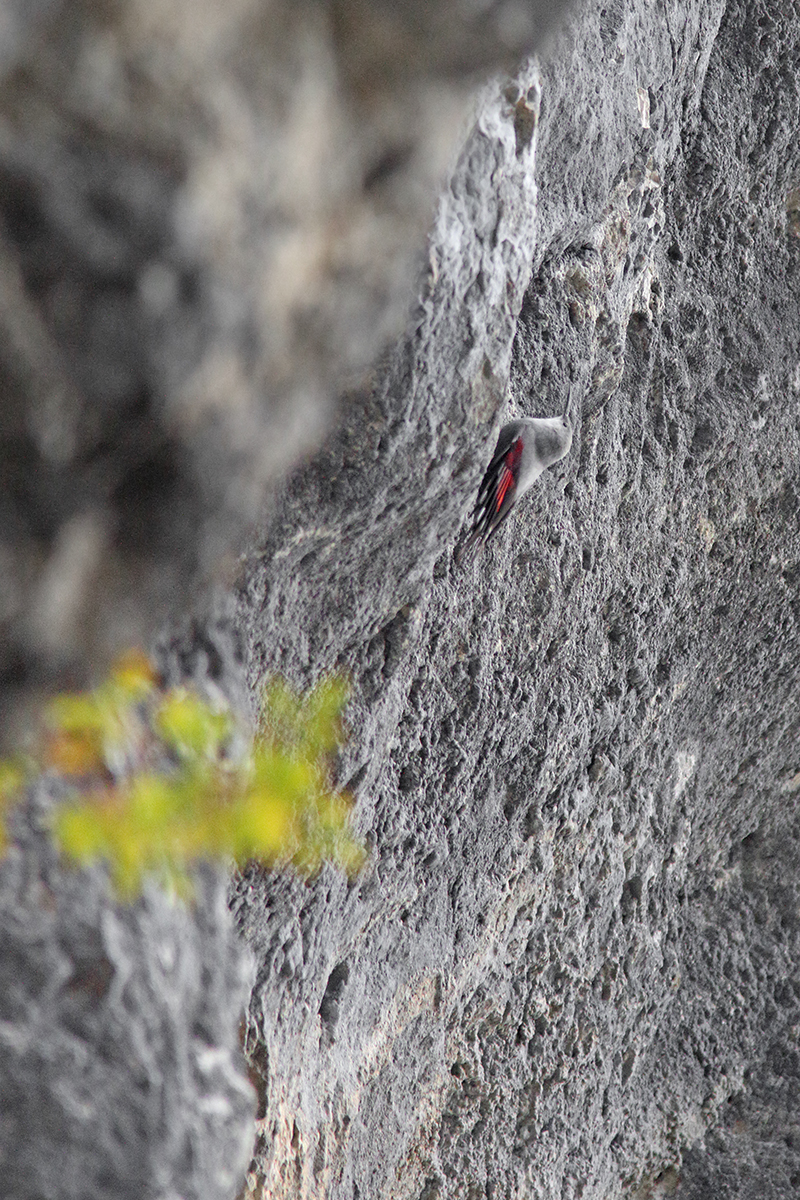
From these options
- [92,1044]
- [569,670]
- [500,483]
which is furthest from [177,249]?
[569,670]

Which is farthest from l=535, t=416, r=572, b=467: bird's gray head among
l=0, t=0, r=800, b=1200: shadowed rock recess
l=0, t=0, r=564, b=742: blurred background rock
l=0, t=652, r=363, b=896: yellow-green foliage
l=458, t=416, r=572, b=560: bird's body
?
l=0, t=0, r=564, b=742: blurred background rock

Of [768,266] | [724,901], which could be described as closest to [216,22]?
[768,266]

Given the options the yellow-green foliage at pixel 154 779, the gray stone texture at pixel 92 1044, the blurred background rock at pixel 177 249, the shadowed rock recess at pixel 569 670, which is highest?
the shadowed rock recess at pixel 569 670

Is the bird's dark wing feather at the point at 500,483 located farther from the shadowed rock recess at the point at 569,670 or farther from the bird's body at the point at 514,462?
the shadowed rock recess at the point at 569,670

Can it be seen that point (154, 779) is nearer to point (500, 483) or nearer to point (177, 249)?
point (177, 249)

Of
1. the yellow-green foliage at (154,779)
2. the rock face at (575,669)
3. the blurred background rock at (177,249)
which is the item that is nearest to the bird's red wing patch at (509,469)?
the rock face at (575,669)

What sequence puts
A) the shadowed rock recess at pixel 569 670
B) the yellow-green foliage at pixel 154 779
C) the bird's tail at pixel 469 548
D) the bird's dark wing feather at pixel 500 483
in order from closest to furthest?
the yellow-green foliage at pixel 154 779, the shadowed rock recess at pixel 569 670, the bird's dark wing feather at pixel 500 483, the bird's tail at pixel 469 548

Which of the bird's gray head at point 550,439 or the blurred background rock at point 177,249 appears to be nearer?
the blurred background rock at point 177,249
